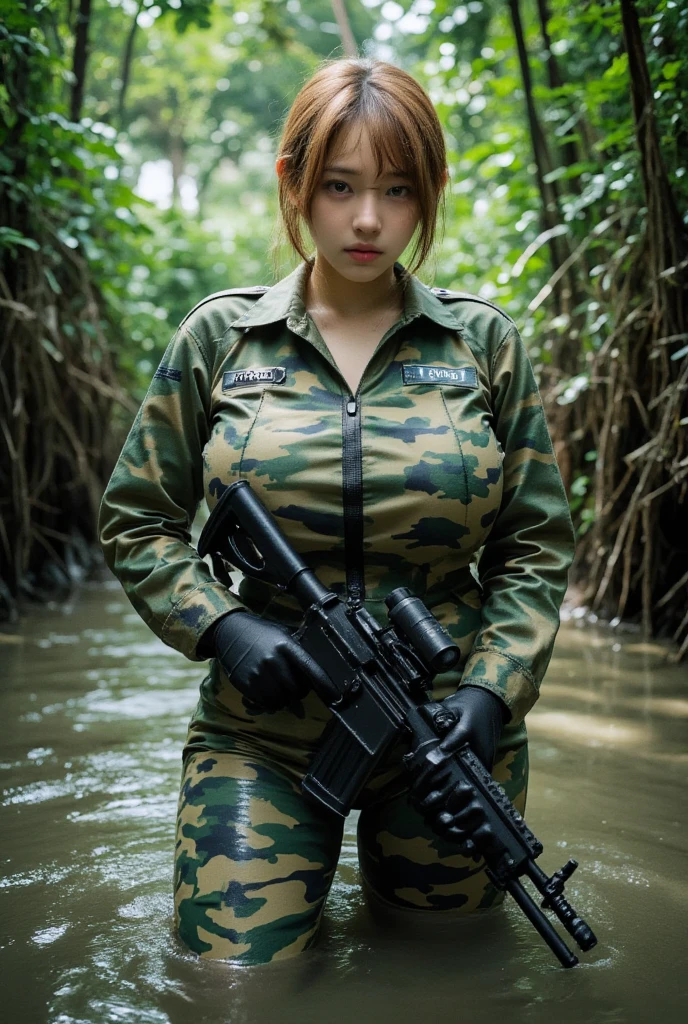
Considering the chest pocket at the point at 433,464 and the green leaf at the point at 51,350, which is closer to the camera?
the chest pocket at the point at 433,464

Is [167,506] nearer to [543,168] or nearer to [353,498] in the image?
[353,498]

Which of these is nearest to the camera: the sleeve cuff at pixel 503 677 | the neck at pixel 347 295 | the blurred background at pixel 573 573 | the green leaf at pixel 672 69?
the blurred background at pixel 573 573

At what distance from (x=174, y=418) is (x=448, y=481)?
56cm

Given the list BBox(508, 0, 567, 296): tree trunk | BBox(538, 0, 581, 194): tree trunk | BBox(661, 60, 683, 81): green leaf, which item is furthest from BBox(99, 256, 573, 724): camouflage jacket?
BBox(538, 0, 581, 194): tree trunk

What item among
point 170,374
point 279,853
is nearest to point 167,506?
point 170,374

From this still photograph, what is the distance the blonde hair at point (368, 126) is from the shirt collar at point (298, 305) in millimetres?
127

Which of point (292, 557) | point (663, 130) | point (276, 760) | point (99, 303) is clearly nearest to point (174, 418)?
point (292, 557)

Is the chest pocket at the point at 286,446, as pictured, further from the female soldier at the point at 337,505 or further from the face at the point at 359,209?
the face at the point at 359,209

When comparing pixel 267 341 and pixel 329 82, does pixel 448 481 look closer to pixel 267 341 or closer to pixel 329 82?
pixel 267 341

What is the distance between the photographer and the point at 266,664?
1833 mm

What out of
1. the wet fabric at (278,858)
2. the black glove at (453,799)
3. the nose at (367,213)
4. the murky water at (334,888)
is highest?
the nose at (367,213)

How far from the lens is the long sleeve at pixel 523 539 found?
2018 millimetres

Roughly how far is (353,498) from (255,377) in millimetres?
334

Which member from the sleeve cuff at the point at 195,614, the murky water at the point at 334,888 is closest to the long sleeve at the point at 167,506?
the sleeve cuff at the point at 195,614
